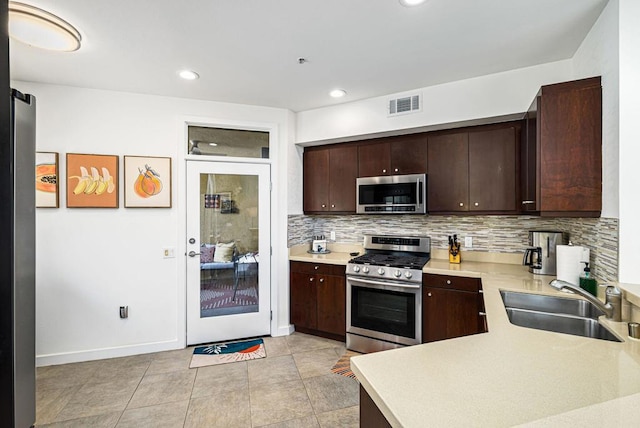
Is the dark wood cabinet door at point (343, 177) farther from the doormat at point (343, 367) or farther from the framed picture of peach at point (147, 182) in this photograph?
the framed picture of peach at point (147, 182)

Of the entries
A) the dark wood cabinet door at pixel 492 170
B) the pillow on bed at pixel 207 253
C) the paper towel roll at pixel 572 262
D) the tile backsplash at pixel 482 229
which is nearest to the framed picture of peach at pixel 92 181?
the pillow on bed at pixel 207 253

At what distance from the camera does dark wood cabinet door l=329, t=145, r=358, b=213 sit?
142 inches

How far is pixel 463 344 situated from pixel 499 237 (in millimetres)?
2298

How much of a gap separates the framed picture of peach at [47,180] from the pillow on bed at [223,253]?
4.91 ft

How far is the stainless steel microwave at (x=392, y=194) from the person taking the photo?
316 centimetres

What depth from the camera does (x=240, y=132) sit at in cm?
360

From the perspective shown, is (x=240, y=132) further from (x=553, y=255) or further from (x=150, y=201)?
(x=553, y=255)

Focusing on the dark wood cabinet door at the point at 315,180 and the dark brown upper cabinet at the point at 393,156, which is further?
the dark wood cabinet door at the point at 315,180

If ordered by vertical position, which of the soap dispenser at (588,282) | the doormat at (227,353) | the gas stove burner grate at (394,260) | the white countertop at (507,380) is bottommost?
the doormat at (227,353)

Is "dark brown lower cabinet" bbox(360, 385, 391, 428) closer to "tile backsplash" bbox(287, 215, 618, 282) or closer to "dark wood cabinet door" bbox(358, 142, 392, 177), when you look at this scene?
"tile backsplash" bbox(287, 215, 618, 282)

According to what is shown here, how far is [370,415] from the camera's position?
1.05 meters

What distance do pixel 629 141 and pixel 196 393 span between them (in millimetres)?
3268

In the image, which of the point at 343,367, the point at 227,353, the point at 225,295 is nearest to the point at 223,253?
the point at 225,295

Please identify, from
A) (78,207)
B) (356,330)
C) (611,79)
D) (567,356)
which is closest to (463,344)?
(567,356)
